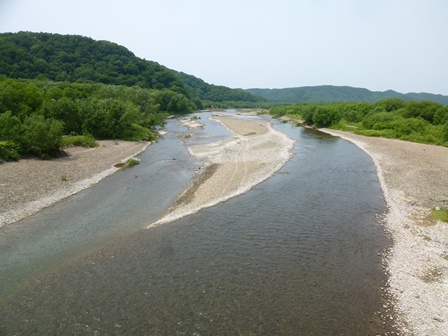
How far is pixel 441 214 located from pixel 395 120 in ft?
162

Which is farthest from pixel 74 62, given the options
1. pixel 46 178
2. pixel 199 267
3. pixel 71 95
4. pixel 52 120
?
pixel 199 267

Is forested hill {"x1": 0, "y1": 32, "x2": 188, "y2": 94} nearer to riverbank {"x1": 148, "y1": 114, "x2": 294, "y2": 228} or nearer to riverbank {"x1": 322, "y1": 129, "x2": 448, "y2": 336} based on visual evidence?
riverbank {"x1": 148, "y1": 114, "x2": 294, "y2": 228}

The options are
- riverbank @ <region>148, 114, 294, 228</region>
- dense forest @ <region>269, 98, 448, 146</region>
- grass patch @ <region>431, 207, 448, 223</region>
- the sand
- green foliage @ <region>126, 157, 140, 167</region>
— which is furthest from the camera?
dense forest @ <region>269, 98, 448, 146</region>

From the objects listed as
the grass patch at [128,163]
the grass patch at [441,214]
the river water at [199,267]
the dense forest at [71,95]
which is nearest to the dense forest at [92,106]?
the dense forest at [71,95]

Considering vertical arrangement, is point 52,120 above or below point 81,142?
above

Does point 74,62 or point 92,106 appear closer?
point 92,106

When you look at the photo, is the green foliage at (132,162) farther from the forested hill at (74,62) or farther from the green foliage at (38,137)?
the forested hill at (74,62)

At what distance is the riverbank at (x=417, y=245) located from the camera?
11.1 metres

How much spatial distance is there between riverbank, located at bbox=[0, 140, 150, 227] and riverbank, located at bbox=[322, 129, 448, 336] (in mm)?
21456

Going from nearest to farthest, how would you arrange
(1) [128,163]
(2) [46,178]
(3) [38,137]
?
(2) [46,178]
(3) [38,137]
(1) [128,163]

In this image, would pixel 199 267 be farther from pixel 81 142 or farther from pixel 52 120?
pixel 81 142

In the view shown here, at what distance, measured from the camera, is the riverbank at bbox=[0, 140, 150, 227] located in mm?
20312

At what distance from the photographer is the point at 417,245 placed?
52.6 feet

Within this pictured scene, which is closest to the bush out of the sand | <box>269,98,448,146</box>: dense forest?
the sand
